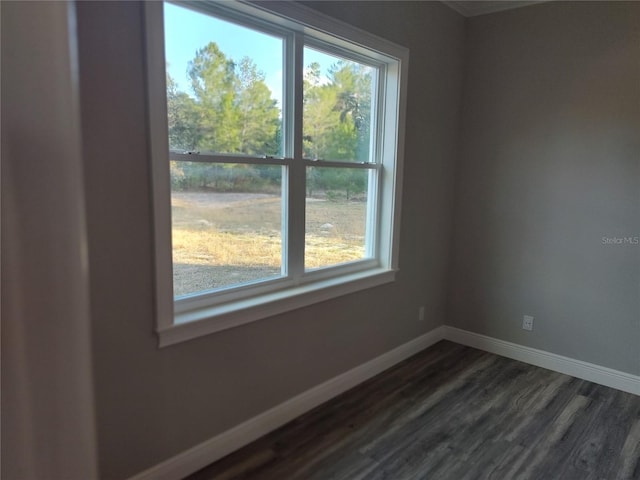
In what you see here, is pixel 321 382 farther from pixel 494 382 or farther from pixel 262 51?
pixel 262 51

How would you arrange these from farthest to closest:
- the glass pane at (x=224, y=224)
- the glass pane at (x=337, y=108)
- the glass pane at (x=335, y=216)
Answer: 1. the glass pane at (x=335, y=216)
2. the glass pane at (x=337, y=108)
3. the glass pane at (x=224, y=224)

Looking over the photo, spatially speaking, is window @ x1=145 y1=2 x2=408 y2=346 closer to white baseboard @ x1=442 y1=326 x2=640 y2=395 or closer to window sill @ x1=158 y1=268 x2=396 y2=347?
A: window sill @ x1=158 y1=268 x2=396 y2=347

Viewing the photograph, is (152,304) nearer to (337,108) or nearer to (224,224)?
(224,224)

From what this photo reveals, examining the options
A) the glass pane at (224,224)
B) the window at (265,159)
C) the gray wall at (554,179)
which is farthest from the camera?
the gray wall at (554,179)

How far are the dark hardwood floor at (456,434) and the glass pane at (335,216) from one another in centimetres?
91

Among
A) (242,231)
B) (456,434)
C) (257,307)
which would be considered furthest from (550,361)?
(242,231)

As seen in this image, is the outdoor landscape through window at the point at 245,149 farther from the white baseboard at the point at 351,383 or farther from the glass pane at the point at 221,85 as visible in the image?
the white baseboard at the point at 351,383

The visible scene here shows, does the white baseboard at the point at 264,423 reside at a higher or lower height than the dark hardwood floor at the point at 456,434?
higher

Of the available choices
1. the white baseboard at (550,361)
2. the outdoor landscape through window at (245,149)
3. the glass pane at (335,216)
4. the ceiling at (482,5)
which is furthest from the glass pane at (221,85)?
the white baseboard at (550,361)

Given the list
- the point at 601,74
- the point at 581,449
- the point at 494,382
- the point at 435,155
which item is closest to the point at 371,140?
the point at 435,155

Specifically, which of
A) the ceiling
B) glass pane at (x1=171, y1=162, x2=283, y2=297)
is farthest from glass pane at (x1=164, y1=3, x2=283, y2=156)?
the ceiling

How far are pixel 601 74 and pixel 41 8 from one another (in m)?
3.29

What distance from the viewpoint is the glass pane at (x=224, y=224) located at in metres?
1.89

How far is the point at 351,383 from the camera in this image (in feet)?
9.05
